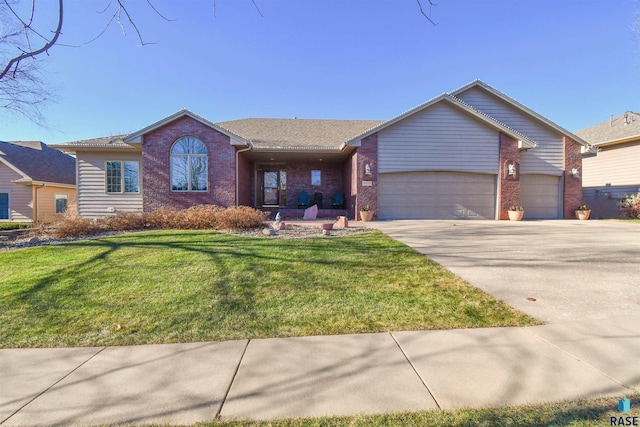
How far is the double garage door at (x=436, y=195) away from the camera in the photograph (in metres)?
12.6

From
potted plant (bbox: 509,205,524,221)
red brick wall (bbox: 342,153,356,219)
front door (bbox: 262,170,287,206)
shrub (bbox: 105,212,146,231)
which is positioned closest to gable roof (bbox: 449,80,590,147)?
potted plant (bbox: 509,205,524,221)

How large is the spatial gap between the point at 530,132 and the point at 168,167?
57.1ft

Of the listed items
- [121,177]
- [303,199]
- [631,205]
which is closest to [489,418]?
[303,199]

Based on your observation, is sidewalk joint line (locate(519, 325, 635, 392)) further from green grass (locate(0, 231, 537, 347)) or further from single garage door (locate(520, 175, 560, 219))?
single garage door (locate(520, 175, 560, 219))

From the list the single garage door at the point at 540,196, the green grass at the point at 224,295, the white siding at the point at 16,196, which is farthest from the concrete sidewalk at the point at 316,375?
the white siding at the point at 16,196

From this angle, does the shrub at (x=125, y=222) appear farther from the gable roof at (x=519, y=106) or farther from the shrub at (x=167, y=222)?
the gable roof at (x=519, y=106)

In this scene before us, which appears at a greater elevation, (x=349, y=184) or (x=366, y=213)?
(x=349, y=184)

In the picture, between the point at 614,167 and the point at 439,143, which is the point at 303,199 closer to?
the point at 439,143

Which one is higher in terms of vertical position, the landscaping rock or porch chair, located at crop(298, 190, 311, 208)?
porch chair, located at crop(298, 190, 311, 208)

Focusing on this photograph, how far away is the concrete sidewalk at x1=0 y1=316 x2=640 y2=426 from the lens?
192 centimetres

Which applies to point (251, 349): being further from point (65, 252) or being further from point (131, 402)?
point (65, 252)

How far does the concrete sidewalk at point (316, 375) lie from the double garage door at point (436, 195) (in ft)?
32.4

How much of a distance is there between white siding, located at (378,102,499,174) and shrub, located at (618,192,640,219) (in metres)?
7.59

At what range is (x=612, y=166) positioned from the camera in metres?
15.8
